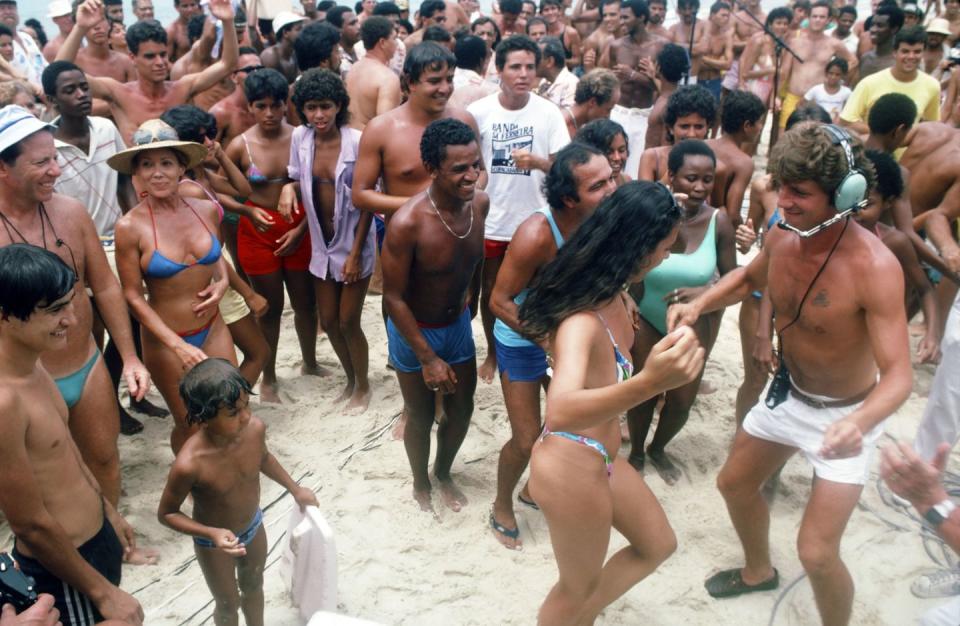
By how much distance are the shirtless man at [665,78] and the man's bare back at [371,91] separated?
2.27 meters

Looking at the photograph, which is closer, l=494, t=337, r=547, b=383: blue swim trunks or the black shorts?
the black shorts

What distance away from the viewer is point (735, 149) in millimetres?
5078

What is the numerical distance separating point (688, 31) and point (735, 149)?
653cm

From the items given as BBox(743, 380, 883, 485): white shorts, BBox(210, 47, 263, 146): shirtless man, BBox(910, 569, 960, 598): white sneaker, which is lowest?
BBox(910, 569, 960, 598): white sneaker

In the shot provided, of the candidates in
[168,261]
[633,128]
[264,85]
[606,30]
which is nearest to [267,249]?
[264,85]

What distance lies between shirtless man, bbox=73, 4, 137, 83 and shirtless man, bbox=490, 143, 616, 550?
5066mm

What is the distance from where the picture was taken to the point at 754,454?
3404mm

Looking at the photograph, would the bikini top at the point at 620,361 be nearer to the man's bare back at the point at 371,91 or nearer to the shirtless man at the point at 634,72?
the man's bare back at the point at 371,91

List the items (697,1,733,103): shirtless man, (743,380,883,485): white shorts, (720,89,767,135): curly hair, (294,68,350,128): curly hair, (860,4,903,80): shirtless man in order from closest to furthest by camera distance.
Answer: (743,380,883,485): white shorts
(294,68,350,128): curly hair
(720,89,767,135): curly hair
(860,4,903,80): shirtless man
(697,1,733,103): shirtless man

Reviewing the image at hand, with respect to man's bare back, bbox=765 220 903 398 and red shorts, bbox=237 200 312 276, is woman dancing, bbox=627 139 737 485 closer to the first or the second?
man's bare back, bbox=765 220 903 398

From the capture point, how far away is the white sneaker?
3.65 m

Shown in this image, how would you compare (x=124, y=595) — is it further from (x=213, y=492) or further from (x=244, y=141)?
(x=244, y=141)

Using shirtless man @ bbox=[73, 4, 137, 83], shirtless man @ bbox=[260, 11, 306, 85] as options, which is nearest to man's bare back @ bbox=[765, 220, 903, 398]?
shirtless man @ bbox=[260, 11, 306, 85]

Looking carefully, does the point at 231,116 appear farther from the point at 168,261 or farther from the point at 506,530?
the point at 506,530
